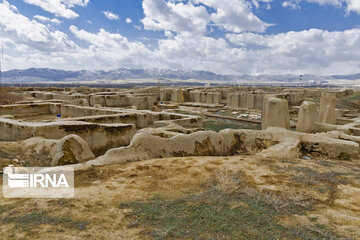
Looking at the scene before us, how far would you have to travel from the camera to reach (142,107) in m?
26.2

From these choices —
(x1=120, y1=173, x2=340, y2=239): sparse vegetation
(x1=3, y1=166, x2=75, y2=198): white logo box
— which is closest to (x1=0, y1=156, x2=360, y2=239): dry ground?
(x1=120, y1=173, x2=340, y2=239): sparse vegetation

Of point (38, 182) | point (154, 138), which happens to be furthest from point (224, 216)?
point (154, 138)

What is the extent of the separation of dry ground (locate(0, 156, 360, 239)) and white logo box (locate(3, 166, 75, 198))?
7.3 inches

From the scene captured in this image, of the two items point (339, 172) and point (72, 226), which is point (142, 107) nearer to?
point (339, 172)

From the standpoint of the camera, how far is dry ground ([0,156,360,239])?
10.9ft

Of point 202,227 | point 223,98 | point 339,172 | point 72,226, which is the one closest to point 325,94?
point 339,172

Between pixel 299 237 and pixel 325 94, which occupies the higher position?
pixel 325 94

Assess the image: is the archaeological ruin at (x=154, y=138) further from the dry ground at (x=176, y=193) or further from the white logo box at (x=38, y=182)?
the dry ground at (x=176, y=193)

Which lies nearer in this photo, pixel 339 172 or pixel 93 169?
pixel 93 169

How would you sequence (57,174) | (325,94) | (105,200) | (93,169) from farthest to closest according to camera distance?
(325,94)
(93,169)
(57,174)
(105,200)

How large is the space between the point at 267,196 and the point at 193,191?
4.12 ft

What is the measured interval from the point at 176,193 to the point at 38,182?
253 centimetres

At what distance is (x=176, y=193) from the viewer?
4582mm

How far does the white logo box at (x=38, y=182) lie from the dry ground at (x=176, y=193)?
19cm
